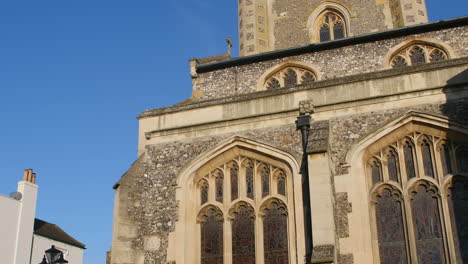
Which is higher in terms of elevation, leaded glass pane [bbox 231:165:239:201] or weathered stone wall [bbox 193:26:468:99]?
weathered stone wall [bbox 193:26:468:99]

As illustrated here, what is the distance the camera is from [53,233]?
1041 inches

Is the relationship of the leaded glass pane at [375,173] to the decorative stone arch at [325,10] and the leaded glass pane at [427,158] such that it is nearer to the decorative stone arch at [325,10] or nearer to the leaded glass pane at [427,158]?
the leaded glass pane at [427,158]

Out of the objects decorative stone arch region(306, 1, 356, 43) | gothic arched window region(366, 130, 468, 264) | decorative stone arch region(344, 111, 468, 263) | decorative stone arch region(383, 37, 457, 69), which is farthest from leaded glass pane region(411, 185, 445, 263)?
decorative stone arch region(306, 1, 356, 43)

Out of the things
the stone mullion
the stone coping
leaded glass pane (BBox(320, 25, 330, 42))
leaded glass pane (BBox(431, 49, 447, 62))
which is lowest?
the stone mullion

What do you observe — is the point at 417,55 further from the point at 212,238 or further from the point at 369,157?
the point at 212,238

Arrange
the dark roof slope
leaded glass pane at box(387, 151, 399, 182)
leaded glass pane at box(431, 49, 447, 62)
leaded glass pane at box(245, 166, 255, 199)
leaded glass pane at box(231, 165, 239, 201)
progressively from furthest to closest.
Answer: the dark roof slope, leaded glass pane at box(431, 49, 447, 62), leaded glass pane at box(231, 165, 239, 201), leaded glass pane at box(245, 166, 255, 199), leaded glass pane at box(387, 151, 399, 182)

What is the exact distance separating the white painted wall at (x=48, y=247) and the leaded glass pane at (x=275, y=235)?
1407 centimetres

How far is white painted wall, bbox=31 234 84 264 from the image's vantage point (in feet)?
77.0

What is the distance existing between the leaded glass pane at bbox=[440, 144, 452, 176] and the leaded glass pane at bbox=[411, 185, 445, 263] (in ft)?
2.03

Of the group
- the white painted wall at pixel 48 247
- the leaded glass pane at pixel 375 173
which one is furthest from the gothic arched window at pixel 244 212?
the white painted wall at pixel 48 247

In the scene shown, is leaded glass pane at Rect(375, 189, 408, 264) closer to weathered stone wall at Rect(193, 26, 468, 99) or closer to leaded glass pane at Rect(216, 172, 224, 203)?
leaded glass pane at Rect(216, 172, 224, 203)

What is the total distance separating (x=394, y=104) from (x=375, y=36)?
22.6ft

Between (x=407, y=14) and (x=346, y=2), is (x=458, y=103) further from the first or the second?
(x=346, y=2)

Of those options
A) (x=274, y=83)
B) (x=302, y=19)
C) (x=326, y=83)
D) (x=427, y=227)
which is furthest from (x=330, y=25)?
(x=427, y=227)
